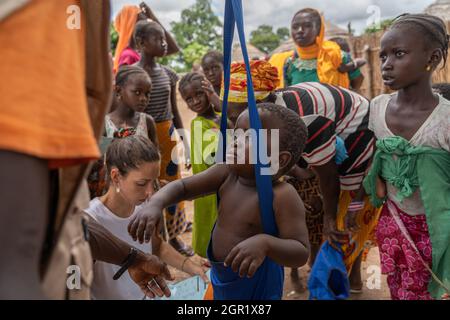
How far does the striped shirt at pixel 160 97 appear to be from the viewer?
4.34 meters

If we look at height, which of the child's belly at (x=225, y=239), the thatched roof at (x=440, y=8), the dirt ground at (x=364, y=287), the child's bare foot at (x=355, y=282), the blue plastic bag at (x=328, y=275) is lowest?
the dirt ground at (x=364, y=287)

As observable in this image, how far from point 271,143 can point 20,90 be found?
1282mm

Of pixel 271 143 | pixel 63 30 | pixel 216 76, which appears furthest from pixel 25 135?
pixel 216 76

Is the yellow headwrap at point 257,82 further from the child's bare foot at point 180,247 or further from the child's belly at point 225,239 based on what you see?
the child's bare foot at point 180,247

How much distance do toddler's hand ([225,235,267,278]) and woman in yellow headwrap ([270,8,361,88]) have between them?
3.51 metres

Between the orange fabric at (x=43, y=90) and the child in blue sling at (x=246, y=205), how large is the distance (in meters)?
1.00

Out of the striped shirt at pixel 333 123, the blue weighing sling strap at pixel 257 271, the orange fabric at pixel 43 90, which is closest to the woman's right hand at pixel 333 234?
the striped shirt at pixel 333 123

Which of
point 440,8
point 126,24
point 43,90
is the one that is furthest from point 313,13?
point 440,8

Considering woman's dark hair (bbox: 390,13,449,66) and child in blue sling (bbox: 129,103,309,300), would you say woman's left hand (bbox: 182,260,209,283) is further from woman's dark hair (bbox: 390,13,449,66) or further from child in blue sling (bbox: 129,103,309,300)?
woman's dark hair (bbox: 390,13,449,66)

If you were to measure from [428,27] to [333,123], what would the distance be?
69 centimetres

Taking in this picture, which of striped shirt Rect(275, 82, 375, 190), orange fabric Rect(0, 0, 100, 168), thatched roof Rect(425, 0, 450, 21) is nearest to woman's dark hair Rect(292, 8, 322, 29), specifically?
striped shirt Rect(275, 82, 375, 190)
